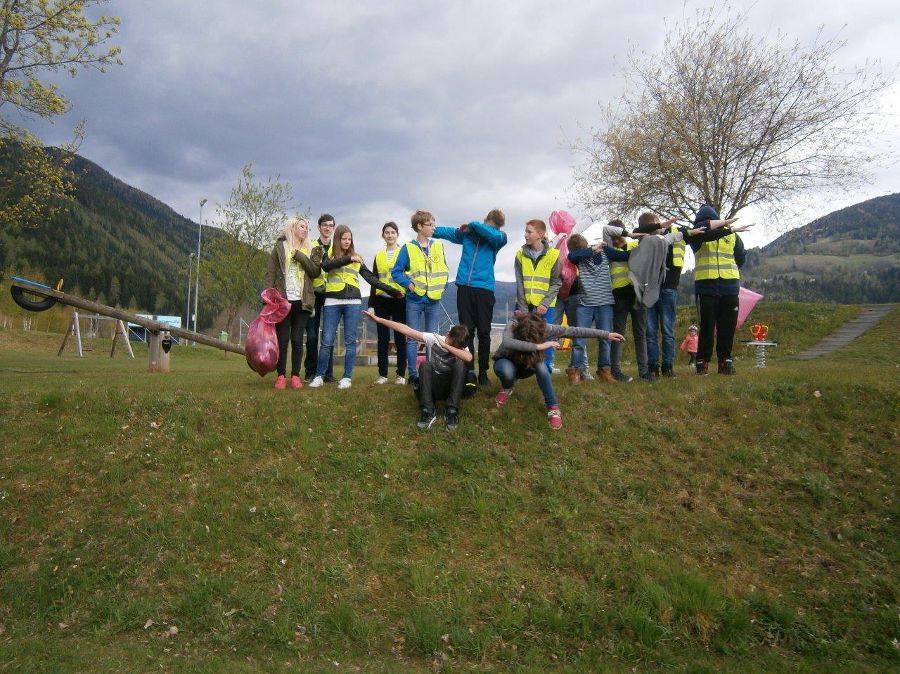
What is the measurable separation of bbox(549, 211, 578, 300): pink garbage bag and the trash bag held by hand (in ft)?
13.7

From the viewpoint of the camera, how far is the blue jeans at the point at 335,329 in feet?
27.4

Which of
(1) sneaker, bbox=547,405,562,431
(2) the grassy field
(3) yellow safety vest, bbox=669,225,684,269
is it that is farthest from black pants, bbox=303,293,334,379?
(3) yellow safety vest, bbox=669,225,684,269

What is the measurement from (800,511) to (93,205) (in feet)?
571

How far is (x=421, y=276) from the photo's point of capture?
8.03 meters

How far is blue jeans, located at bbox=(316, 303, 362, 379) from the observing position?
27.4 ft

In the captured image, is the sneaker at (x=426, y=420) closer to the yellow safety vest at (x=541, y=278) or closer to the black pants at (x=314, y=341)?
the yellow safety vest at (x=541, y=278)

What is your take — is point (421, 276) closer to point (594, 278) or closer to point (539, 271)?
point (539, 271)

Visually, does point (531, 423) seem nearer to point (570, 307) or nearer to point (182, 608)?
point (570, 307)

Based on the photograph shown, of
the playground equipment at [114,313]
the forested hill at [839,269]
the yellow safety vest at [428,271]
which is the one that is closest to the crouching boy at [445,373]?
the yellow safety vest at [428,271]

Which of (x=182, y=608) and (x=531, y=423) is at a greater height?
(x=531, y=423)

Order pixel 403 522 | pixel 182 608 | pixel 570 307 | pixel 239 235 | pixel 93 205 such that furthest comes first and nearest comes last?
pixel 93 205
pixel 239 235
pixel 570 307
pixel 403 522
pixel 182 608

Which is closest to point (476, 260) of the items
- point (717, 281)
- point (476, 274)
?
point (476, 274)

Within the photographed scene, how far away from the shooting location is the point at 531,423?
696 centimetres

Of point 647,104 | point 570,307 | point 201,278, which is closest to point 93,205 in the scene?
point 201,278
